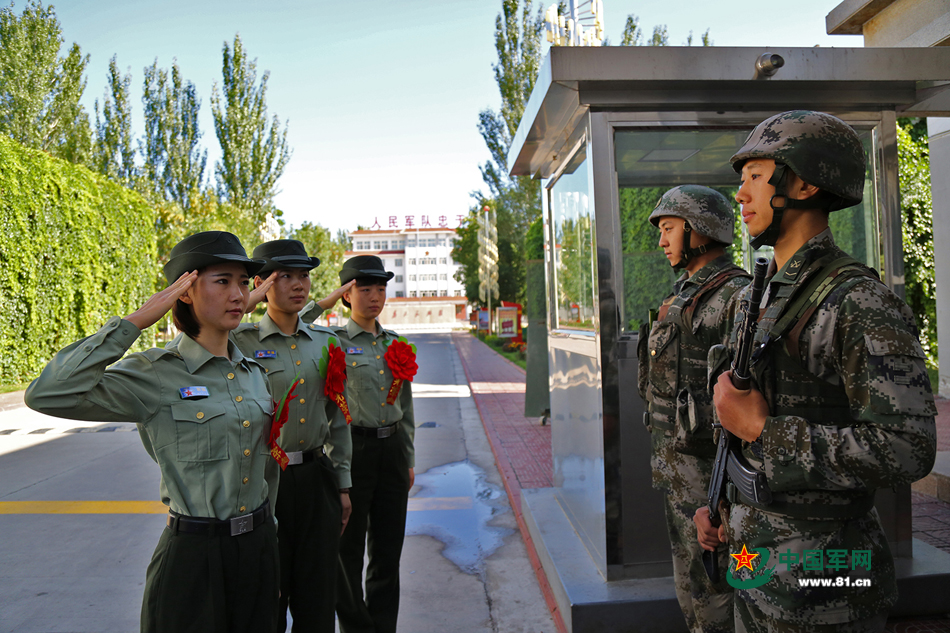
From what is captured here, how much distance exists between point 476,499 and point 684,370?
3877 millimetres

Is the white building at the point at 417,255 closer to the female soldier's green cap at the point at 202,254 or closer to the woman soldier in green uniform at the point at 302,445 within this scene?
the woman soldier in green uniform at the point at 302,445

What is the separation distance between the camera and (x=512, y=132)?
25.4 metres

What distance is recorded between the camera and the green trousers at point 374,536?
10.1 feet

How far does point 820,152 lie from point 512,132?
2487cm

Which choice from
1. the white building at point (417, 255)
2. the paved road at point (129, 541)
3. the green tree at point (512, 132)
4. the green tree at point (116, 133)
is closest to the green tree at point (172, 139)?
the green tree at point (116, 133)

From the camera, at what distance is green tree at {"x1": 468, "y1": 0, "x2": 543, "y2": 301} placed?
83.5 feet

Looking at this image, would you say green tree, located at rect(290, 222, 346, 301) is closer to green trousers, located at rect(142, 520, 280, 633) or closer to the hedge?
the hedge

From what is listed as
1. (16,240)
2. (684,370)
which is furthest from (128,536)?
(16,240)

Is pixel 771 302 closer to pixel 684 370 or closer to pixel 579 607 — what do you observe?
pixel 684 370

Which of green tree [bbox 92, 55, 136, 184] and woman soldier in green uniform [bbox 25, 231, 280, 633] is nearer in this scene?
woman soldier in green uniform [bbox 25, 231, 280, 633]

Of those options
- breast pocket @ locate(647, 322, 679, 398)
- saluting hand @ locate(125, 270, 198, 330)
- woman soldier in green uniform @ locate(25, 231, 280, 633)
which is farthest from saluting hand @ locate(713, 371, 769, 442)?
saluting hand @ locate(125, 270, 198, 330)

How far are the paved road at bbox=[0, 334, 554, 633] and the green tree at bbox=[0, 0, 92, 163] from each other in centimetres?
2099

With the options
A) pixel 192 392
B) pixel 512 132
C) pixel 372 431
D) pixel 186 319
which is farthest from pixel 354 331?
pixel 512 132

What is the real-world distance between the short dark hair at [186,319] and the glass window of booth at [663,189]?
7.16ft
